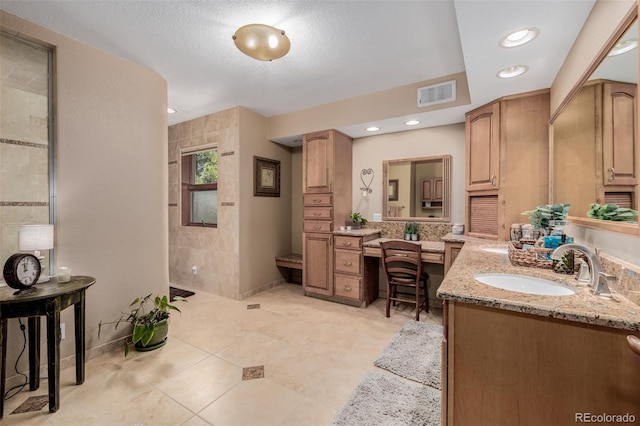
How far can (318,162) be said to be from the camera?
11.3 ft

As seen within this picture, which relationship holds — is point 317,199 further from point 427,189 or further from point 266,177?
point 427,189

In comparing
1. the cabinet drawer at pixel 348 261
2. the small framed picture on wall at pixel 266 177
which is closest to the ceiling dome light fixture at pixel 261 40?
the small framed picture on wall at pixel 266 177

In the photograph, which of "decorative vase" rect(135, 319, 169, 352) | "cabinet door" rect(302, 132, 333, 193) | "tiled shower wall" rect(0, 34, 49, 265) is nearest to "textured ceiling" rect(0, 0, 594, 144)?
"tiled shower wall" rect(0, 34, 49, 265)

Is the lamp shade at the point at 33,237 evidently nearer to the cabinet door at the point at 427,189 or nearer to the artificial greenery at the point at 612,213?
the artificial greenery at the point at 612,213

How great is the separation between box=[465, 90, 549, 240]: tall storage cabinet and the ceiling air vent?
37cm

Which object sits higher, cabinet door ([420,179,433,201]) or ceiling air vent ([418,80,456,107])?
ceiling air vent ([418,80,456,107])

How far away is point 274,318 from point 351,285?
3.27 ft

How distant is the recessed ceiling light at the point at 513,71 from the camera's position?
1.94 m

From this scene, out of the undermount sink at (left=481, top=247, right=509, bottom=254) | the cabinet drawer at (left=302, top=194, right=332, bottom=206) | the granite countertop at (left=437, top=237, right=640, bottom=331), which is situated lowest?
the granite countertop at (left=437, top=237, right=640, bottom=331)

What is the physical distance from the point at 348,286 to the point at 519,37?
107 inches

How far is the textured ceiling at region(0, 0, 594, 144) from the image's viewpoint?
154 centimetres

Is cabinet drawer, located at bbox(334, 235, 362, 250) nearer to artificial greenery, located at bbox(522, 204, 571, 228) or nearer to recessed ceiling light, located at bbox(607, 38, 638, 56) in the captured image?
artificial greenery, located at bbox(522, 204, 571, 228)

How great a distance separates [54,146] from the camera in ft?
6.20

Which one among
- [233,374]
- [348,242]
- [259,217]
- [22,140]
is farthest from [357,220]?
[22,140]
